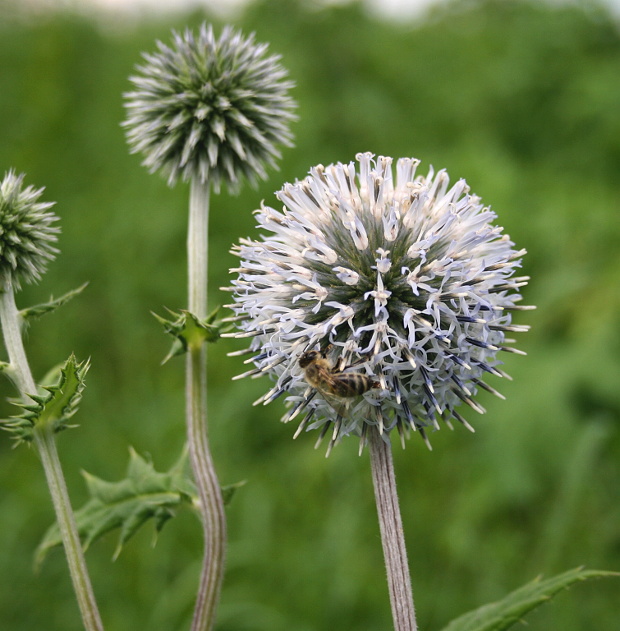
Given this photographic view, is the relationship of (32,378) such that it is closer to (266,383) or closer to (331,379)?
(331,379)

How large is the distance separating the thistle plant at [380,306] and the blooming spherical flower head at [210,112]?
26.3 inches

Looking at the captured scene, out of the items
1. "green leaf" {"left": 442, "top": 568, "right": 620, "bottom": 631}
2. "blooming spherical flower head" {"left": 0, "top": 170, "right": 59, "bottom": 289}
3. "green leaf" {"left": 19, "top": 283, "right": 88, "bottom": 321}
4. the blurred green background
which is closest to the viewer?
"green leaf" {"left": 442, "top": 568, "right": 620, "bottom": 631}

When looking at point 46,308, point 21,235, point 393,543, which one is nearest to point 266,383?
point 21,235

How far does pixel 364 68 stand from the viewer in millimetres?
9664

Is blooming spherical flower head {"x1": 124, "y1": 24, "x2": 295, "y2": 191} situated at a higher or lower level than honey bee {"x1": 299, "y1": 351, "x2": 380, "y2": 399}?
higher

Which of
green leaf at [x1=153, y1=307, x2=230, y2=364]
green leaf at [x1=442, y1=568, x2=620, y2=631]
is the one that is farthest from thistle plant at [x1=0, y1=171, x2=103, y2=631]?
green leaf at [x1=442, y1=568, x2=620, y2=631]

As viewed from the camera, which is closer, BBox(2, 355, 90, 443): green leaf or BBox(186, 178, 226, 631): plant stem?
BBox(2, 355, 90, 443): green leaf

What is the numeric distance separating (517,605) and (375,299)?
108cm

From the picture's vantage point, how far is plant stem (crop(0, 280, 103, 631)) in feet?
8.07

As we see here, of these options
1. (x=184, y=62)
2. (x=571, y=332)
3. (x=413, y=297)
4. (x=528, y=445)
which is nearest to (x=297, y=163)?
(x=571, y=332)

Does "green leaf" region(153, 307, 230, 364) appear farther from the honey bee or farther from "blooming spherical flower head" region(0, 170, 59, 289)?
"blooming spherical flower head" region(0, 170, 59, 289)

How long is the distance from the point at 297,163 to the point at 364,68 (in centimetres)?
281

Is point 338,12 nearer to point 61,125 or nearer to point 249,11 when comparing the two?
point 249,11

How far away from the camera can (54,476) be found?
2.47 meters
